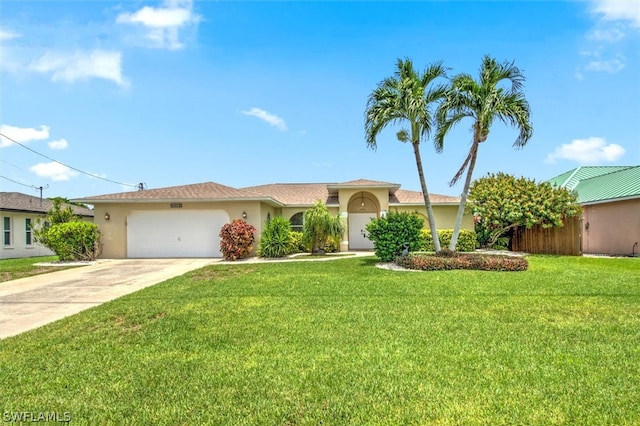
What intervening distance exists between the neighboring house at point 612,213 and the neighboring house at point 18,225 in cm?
2970

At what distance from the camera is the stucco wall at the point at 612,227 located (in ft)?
55.7

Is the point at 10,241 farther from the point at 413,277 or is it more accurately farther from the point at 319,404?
the point at 319,404

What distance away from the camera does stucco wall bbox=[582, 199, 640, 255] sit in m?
17.0

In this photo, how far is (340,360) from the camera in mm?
4234

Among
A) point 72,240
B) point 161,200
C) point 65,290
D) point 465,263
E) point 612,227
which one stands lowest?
point 65,290

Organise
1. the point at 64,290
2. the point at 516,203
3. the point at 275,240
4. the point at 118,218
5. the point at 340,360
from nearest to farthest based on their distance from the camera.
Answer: the point at 340,360
the point at 64,290
the point at 275,240
the point at 516,203
the point at 118,218

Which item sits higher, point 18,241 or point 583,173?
point 583,173

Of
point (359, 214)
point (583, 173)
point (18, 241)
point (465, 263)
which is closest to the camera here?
point (465, 263)

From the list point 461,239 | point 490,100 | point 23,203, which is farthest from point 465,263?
point 23,203

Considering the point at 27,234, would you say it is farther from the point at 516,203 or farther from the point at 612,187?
the point at 612,187

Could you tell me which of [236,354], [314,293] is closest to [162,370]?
[236,354]

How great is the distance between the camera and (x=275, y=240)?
1673 cm

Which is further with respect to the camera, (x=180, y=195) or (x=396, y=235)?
(x=180, y=195)

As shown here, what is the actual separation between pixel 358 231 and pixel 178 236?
1010cm
